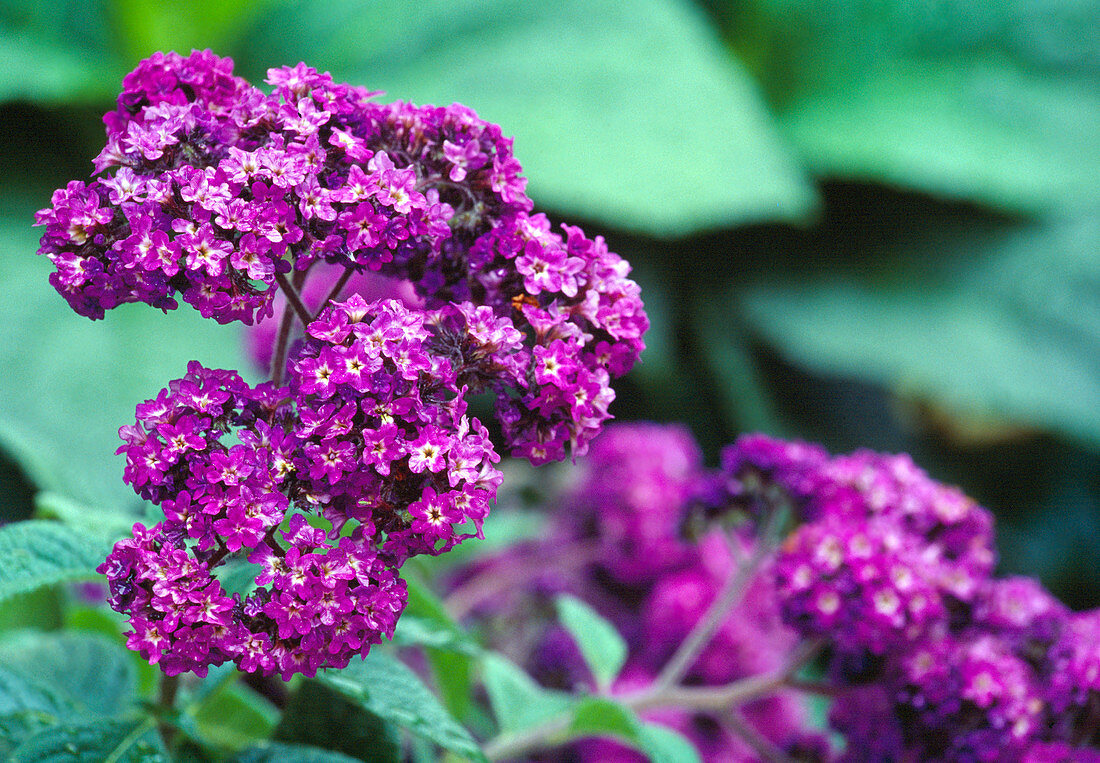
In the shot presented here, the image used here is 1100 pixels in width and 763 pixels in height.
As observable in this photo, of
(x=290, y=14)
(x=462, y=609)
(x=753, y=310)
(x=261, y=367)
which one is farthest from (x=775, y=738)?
(x=290, y=14)

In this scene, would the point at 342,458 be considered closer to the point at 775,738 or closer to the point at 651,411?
the point at 775,738

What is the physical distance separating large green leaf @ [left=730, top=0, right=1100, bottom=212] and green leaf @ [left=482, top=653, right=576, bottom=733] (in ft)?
6.56

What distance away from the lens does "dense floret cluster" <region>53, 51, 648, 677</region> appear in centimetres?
53

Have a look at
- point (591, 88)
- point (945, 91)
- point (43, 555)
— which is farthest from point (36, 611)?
point (945, 91)

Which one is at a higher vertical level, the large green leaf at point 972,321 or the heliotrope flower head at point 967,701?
the large green leaf at point 972,321

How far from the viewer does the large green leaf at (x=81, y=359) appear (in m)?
1.65

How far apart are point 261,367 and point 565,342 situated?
3.10ft

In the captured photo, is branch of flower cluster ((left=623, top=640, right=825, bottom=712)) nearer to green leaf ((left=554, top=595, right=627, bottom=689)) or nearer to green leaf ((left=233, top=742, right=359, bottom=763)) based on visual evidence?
green leaf ((left=554, top=595, right=627, bottom=689))

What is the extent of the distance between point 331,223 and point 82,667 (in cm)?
50

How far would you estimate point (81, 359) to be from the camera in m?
1.81

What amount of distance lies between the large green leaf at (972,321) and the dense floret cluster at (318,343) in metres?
1.91

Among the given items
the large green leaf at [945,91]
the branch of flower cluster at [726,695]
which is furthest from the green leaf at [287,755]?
the large green leaf at [945,91]

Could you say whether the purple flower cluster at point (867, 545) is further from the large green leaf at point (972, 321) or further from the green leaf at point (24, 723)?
the large green leaf at point (972, 321)

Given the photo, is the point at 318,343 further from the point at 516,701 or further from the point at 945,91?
the point at 945,91
